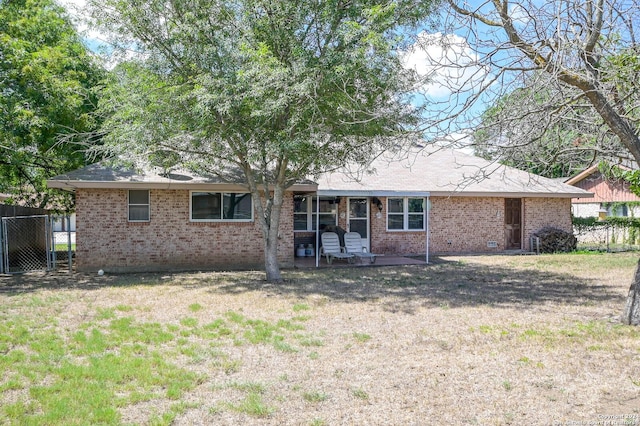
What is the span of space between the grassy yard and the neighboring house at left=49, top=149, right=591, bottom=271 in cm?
290

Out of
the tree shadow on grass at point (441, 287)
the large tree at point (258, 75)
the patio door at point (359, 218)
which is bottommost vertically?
the tree shadow on grass at point (441, 287)

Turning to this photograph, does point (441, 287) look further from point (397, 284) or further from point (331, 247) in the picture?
point (331, 247)

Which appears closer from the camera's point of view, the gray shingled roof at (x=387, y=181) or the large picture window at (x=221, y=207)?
the gray shingled roof at (x=387, y=181)

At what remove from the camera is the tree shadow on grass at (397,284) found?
9.60 meters

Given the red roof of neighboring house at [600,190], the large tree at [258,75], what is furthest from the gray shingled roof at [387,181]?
the red roof of neighboring house at [600,190]

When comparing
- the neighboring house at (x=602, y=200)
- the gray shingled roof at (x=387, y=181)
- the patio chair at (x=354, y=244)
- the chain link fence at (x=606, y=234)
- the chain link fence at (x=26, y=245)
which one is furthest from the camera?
the neighboring house at (x=602, y=200)

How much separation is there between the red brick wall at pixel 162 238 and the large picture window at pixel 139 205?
0.15 meters

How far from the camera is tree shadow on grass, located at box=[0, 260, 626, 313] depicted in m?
9.60

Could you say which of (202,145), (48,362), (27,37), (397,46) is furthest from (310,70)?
(27,37)

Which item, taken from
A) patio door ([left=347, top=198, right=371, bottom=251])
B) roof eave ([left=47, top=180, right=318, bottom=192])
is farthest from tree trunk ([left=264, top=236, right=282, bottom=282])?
patio door ([left=347, top=198, right=371, bottom=251])

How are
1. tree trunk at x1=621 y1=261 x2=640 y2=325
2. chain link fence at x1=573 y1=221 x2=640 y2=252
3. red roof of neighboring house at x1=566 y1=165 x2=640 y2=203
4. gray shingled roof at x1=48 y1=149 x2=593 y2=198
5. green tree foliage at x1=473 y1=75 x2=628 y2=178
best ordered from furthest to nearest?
red roof of neighboring house at x1=566 y1=165 x2=640 y2=203 → chain link fence at x1=573 y1=221 x2=640 y2=252 → gray shingled roof at x1=48 y1=149 x2=593 y2=198 → tree trunk at x1=621 y1=261 x2=640 y2=325 → green tree foliage at x1=473 y1=75 x2=628 y2=178

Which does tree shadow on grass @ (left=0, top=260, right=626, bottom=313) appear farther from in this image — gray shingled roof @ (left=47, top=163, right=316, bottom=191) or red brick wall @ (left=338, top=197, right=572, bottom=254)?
red brick wall @ (left=338, top=197, right=572, bottom=254)

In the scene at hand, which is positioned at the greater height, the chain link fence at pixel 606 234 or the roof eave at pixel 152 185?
the roof eave at pixel 152 185

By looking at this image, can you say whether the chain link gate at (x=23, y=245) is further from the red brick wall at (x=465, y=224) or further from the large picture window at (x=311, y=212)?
the red brick wall at (x=465, y=224)
